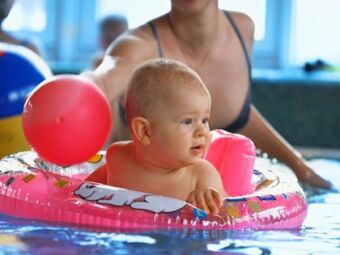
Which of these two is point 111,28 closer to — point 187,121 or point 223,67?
point 223,67

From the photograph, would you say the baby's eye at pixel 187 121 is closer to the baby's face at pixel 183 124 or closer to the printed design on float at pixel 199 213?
the baby's face at pixel 183 124

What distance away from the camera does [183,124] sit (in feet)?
6.13

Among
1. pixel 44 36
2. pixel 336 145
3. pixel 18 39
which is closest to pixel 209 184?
pixel 18 39

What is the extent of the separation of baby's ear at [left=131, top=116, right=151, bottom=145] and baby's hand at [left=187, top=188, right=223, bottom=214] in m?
0.15

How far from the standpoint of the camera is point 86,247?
1.63 m

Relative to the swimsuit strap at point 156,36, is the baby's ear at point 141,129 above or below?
below

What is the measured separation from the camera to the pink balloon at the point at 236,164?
214cm

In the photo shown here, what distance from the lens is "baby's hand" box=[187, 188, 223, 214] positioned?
184cm

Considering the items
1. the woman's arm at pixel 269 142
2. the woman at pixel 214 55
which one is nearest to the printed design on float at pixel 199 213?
the woman at pixel 214 55

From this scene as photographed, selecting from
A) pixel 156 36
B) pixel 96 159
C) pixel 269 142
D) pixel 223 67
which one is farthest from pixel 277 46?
pixel 96 159

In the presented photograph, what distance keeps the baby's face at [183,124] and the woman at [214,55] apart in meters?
0.76

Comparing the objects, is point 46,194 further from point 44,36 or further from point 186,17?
point 44,36

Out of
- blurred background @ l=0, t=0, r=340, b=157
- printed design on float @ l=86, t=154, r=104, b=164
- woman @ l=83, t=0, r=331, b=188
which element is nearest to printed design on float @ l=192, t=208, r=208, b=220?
printed design on float @ l=86, t=154, r=104, b=164

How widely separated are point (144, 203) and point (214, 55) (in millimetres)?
1246
